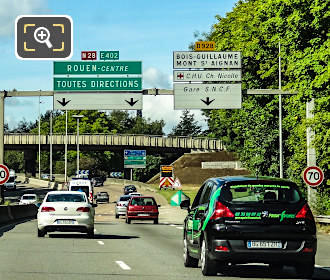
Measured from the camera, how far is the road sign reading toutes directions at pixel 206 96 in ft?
115

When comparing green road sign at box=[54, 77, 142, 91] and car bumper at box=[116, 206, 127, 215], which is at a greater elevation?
green road sign at box=[54, 77, 142, 91]

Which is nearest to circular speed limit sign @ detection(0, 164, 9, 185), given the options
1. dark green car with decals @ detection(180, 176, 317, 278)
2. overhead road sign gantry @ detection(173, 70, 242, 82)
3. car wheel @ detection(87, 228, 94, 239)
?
overhead road sign gantry @ detection(173, 70, 242, 82)

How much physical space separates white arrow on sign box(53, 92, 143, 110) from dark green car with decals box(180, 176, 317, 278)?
78.1 ft

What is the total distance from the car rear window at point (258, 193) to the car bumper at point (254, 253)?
67 centimetres

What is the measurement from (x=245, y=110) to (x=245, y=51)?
493cm

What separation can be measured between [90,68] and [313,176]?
41.7 feet

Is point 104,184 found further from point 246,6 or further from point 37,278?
point 37,278

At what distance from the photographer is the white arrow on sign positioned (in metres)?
36.2

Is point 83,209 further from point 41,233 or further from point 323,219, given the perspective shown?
point 323,219

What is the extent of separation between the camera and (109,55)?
38.4 metres

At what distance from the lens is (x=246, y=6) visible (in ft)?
179

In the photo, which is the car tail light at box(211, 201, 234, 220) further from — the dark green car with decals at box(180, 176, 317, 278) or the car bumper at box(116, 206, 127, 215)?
the car bumper at box(116, 206, 127, 215)

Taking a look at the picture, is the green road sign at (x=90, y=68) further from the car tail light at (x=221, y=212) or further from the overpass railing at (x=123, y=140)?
the overpass railing at (x=123, y=140)

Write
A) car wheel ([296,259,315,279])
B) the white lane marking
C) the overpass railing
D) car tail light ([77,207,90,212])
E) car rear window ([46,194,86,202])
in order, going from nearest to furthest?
car wheel ([296,259,315,279]), the white lane marking, car tail light ([77,207,90,212]), car rear window ([46,194,86,202]), the overpass railing
